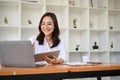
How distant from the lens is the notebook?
1567 mm

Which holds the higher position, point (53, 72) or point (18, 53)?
point (18, 53)

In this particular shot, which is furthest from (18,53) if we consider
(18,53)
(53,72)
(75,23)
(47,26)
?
(75,23)

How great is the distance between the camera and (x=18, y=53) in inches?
62.6

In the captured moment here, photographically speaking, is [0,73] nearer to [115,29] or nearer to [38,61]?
[38,61]

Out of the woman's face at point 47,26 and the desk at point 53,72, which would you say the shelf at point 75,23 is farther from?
the desk at point 53,72

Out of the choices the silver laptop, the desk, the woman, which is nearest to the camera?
the desk

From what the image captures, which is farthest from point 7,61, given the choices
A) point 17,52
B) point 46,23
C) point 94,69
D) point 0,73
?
point 46,23

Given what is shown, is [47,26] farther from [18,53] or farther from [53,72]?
[53,72]

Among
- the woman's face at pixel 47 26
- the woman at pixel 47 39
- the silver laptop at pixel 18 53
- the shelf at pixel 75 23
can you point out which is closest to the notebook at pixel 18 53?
the silver laptop at pixel 18 53

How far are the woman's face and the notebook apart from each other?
2.81ft

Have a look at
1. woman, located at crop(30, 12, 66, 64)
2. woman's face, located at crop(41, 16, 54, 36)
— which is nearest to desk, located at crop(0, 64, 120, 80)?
woman, located at crop(30, 12, 66, 64)

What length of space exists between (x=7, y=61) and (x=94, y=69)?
719mm

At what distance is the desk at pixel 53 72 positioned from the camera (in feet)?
4.60

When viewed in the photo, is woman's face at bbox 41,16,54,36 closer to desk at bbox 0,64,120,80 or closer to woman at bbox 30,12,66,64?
woman at bbox 30,12,66,64
